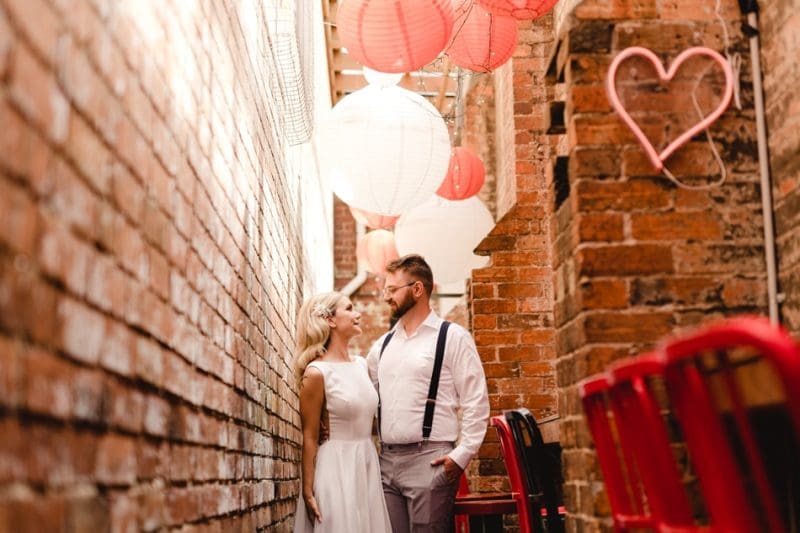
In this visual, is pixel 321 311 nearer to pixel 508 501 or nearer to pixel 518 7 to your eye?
pixel 508 501

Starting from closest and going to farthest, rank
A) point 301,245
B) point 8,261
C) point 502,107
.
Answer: point 8,261
point 301,245
point 502,107

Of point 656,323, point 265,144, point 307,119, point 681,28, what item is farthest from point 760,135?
point 307,119

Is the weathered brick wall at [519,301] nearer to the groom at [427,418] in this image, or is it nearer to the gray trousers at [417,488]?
the groom at [427,418]

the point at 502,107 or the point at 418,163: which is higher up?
the point at 502,107

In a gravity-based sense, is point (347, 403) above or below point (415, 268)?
below

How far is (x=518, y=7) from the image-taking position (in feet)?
11.4

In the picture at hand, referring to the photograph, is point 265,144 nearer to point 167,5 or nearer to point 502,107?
point 167,5

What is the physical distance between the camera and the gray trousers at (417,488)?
345cm

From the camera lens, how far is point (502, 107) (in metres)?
7.07

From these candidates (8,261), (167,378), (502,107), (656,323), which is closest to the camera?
(8,261)

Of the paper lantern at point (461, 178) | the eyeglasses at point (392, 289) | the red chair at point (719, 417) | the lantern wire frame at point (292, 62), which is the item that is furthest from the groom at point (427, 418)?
the paper lantern at point (461, 178)

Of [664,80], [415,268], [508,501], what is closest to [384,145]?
[415,268]

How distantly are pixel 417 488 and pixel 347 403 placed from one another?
0.44 m

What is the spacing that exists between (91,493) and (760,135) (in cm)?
188
